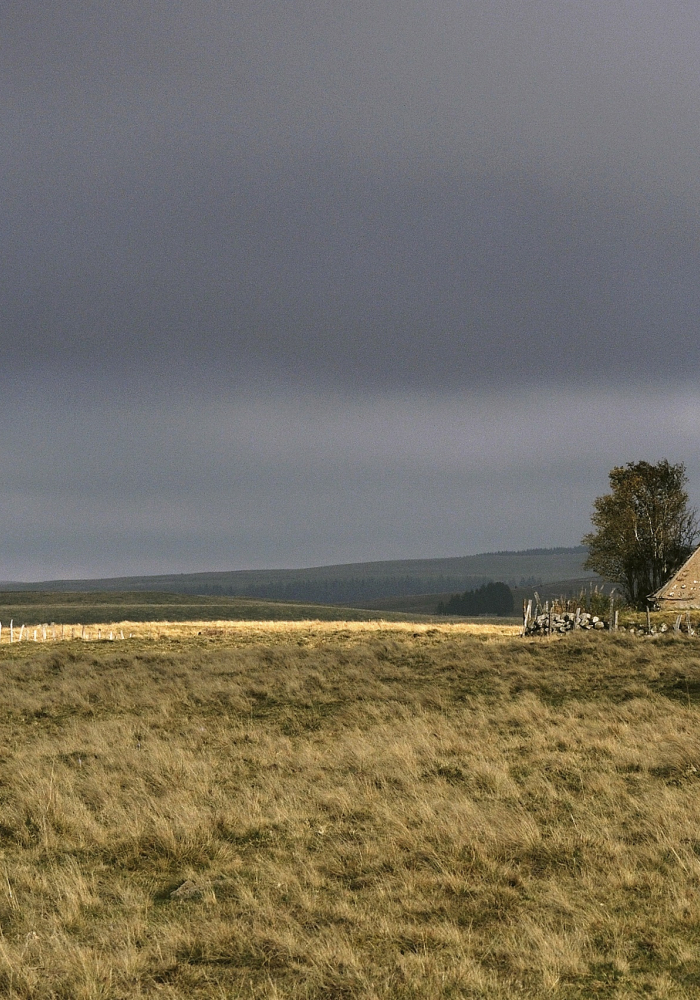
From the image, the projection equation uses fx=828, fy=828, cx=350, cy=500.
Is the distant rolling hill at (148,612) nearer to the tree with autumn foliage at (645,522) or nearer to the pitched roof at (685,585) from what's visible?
the tree with autumn foliage at (645,522)

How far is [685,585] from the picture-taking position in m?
50.2

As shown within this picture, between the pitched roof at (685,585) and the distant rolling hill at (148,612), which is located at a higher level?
the pitched roof at (685,585)

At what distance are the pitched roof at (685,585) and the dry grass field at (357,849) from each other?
3119 cm

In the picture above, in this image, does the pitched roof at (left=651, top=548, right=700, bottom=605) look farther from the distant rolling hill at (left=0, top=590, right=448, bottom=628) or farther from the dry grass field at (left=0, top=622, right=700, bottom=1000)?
the distant rolling hill at (left=0, top=590, right=448, bottom=628)

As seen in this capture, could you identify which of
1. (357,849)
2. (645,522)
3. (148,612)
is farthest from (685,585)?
(148,612)

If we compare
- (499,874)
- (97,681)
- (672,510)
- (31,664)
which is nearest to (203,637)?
(31,664)

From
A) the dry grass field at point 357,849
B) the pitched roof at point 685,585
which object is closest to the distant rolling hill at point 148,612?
the pitched roof at point 685,585

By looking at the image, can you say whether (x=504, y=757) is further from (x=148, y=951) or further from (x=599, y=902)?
(x=148, y=951)

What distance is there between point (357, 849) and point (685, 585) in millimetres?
45545

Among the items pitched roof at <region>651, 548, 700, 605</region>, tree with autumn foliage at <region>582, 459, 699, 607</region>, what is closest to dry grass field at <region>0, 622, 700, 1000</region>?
pitched roof at <region>651, 548, 700, 605</region>

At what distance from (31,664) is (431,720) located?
56.7 feet

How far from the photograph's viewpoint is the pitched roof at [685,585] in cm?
4972

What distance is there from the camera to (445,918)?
24.6 ft

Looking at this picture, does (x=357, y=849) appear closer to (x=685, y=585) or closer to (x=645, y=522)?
(x=685, y=585)
